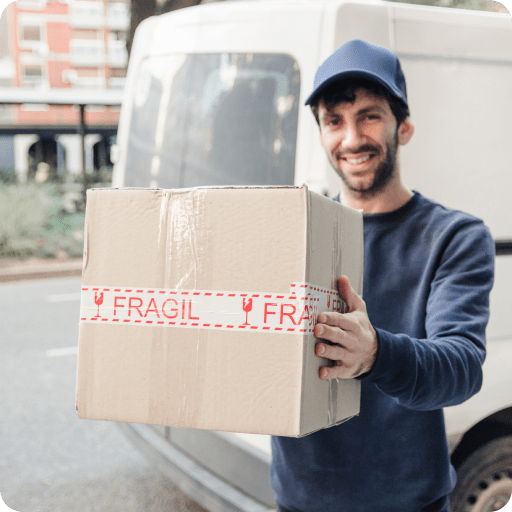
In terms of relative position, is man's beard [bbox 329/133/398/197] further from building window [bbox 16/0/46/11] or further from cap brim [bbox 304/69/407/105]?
building window [bbox 16/0/46/11]

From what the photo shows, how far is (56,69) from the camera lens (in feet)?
83.7

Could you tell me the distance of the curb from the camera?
9.66 m

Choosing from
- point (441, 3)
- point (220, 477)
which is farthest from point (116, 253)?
point (441, 3)

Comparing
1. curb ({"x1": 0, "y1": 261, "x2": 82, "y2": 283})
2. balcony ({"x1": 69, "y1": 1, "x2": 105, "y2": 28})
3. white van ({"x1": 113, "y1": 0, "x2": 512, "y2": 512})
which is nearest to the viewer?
white van ({"x1": 113, "y1": 0, "x2": 512, "y2": 512})

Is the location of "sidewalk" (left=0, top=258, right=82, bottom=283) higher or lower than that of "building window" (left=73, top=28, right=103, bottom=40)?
lower

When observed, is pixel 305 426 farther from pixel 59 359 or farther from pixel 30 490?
pixel 59 359

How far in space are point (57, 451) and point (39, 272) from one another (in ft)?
21.3

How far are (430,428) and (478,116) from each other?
1.42 meters

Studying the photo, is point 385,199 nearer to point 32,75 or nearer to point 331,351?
point 331,351

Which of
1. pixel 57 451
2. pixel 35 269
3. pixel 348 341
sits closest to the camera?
pixel 348 341

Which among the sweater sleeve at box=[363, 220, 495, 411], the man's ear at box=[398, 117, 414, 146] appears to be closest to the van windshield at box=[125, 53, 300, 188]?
the man's ear at box=[398, 117, 414, 146]

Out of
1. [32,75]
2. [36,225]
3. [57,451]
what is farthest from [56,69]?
[57,451]

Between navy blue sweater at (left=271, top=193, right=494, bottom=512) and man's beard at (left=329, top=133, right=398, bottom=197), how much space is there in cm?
7

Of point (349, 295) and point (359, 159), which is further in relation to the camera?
point (359, 159)
